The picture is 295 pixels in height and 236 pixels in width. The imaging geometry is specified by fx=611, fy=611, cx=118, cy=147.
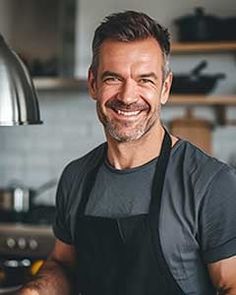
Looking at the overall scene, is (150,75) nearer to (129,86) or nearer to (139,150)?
(129,86)

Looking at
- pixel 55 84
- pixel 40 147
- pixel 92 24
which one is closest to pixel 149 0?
pixel 92 24

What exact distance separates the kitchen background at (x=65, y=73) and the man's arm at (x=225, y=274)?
1.92m

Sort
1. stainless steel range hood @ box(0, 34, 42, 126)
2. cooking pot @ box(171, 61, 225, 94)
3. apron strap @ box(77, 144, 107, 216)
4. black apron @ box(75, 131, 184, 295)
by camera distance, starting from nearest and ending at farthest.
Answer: stainless steel range hood @ box(0, 34, 42, 126)
black apron @ box(75, 131, 184, 295)
apron strap @ box(77, 144, 107, 216)
cooking pot @ box(171, 61, 225, 94)

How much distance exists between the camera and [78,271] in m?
1.66

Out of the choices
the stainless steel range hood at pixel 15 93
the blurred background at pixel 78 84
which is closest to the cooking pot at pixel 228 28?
the blurred background at pixel 78 84

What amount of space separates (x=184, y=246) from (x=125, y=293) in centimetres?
20

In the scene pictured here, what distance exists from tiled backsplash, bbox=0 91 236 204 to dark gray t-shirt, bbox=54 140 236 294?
6.22 ft

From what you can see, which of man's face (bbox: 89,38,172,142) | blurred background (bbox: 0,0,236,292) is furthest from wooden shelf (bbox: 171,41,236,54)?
man's face (bbox: 89,38,172,142)

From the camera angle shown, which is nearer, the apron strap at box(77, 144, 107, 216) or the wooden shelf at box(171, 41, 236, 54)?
the apron strap at box(77, 144, 107, 216)

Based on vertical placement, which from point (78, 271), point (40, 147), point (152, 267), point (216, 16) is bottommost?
point (40, 147)

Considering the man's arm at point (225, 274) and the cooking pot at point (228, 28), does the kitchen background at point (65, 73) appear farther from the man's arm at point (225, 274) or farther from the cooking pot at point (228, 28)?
the man's arm at point (225, 274)

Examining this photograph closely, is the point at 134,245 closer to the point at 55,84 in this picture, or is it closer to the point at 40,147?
the point at 55,84

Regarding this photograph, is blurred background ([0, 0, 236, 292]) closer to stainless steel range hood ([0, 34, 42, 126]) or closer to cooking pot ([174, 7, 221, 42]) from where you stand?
cooking pot ([174, 7, 221, 42])

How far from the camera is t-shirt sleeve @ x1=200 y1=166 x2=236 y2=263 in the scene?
1395 millimetres
